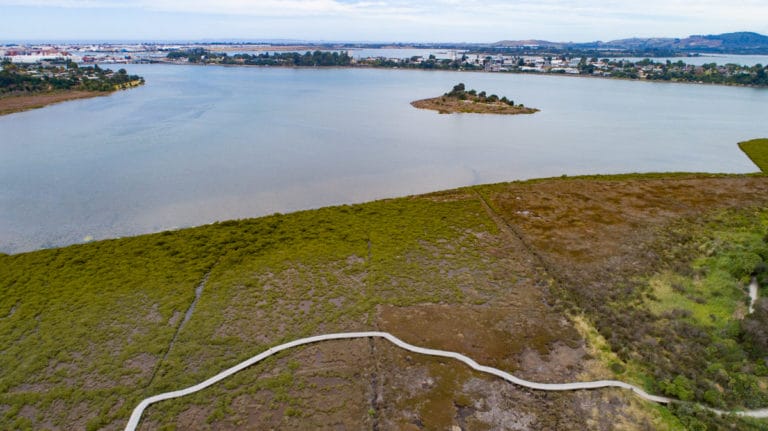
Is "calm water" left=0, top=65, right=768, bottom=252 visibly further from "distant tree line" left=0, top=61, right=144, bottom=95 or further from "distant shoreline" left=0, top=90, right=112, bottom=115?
"distant tree line" left=0, top=61, right=144, bottom=95

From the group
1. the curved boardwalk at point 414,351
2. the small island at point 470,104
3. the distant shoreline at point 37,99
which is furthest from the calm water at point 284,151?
the curved boardwalk at point 414,351

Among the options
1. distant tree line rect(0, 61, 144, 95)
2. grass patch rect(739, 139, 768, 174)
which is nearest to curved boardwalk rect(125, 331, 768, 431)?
grass patch rect(739, 139, 768, 174)

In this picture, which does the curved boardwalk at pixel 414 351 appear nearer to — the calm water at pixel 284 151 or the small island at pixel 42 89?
the calm water at pixel 284 151

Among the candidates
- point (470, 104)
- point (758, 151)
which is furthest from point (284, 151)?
point (758, 151)

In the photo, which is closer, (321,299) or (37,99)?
(321,299)

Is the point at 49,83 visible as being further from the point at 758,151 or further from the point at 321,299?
the point at 758,151

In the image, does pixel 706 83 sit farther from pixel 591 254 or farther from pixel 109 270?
pixel 109 270
